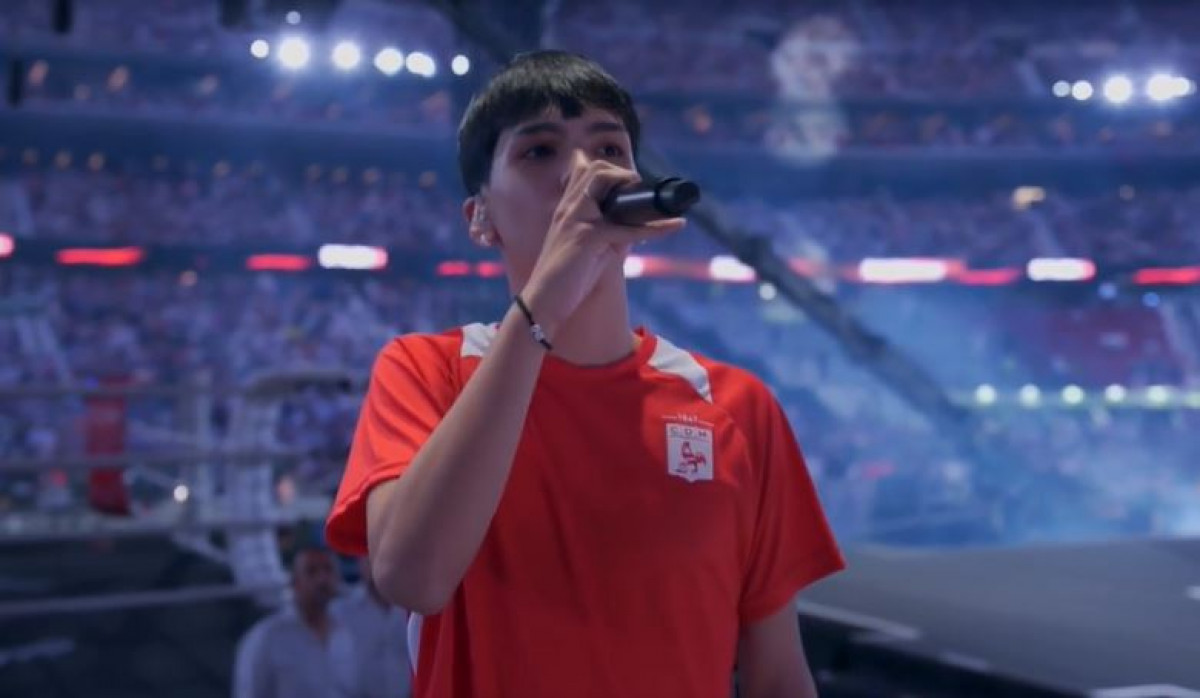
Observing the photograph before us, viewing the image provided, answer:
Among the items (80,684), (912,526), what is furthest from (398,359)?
(912,526)

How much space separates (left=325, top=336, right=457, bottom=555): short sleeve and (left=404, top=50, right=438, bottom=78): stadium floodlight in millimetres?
22896

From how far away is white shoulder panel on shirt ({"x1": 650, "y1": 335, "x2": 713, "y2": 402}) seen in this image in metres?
1.53

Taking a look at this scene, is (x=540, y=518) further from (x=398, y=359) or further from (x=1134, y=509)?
(x=1134, y=509)

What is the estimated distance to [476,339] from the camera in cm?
151

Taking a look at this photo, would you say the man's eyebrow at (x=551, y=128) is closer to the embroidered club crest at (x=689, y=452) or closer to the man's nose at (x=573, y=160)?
the man's nose at (x=573, y=160)

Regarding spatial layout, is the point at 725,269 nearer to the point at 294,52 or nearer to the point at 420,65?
the point at 420,65

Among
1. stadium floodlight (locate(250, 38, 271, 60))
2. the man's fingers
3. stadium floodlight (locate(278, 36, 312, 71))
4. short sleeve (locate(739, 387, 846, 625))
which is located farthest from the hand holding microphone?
stadium floodlight (locate(250, 38, 271, 60))

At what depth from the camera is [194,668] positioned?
619 cm

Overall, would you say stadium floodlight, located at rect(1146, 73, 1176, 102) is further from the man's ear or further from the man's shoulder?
the man's ear

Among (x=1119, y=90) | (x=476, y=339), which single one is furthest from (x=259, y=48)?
(x=476, y=339)

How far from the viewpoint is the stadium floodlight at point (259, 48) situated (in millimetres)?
22047

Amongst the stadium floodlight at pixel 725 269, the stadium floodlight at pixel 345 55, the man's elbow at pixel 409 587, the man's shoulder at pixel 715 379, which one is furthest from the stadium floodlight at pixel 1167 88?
the man's elbow at pixel 409 587

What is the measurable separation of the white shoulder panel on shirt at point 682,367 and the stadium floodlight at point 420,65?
22854 mm

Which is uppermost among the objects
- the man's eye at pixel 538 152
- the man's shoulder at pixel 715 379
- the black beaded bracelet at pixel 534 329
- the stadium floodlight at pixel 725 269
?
the stadium floodlight at pixel 725 269
